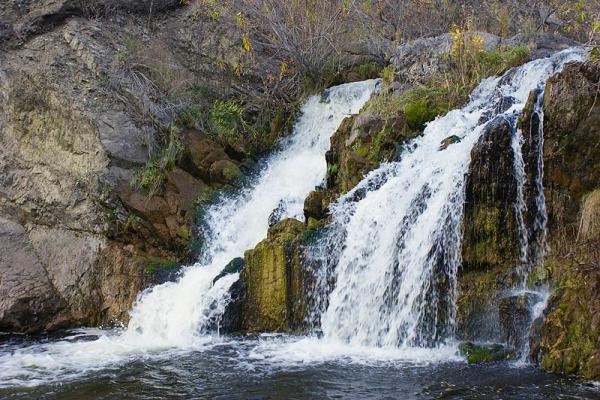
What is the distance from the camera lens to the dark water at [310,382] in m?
6.14

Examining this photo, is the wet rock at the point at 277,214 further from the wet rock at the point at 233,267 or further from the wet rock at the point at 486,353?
the wet rock at the point at 486,353

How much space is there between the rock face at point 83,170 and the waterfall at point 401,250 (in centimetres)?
352

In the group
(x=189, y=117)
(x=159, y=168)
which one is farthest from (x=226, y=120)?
(x=159, y=168)

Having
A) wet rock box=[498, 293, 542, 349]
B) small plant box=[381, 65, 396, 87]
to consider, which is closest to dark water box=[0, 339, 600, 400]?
wet rock box=[498, 293, 542, 349]

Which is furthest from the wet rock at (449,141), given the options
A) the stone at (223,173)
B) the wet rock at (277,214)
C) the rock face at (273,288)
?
the stone at (223,173)

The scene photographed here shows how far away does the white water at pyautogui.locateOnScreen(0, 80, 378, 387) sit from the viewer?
832cm

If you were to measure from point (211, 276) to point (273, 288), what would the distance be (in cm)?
143

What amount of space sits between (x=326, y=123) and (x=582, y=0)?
533 centimetres

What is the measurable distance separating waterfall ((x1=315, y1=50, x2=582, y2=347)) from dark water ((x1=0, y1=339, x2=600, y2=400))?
2.93 feet

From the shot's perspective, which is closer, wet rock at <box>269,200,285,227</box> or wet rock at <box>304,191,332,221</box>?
wet rock at <box>304,191,332,221</box>

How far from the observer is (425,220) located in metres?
8.40

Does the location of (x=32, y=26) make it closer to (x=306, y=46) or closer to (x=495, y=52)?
(x=306, y=46)

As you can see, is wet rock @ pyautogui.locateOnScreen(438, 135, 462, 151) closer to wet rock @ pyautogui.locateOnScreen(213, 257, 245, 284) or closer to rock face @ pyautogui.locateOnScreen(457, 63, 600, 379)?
rock face @ pyautogui.locateOnScreen(457, 63, 600, 379)

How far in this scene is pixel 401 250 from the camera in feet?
27.9
